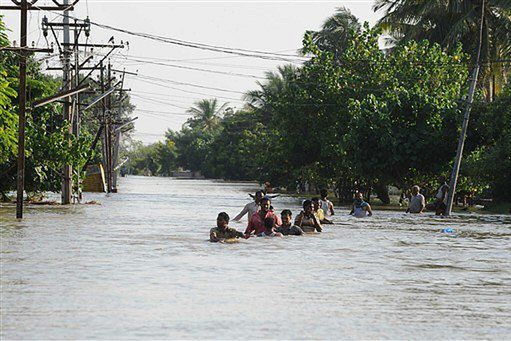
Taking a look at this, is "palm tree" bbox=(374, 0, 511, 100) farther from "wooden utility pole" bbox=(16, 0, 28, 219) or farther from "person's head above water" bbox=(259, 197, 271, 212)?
"person's head above water" bbox=(259, 197, 271, 212)

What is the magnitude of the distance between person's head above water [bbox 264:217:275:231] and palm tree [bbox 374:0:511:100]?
29347 millimetres

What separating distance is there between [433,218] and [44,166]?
59.3 feet

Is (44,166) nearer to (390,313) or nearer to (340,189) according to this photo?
(340,189)

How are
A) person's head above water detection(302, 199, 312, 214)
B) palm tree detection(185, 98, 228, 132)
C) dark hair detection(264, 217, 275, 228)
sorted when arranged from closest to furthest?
dark hair detection(264, 217, 275, 228) → person's head above water detection(302, 199, 312, 214) → palm tree detection(185, 98, 228, 132)

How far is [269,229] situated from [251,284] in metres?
9.42

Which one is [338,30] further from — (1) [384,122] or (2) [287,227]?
(2) [287,227]

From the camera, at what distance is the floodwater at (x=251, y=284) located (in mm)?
11859

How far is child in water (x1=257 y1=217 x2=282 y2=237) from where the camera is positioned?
84.9 ft

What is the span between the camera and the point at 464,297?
15344mm

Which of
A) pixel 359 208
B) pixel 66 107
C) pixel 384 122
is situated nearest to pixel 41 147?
pixel 66 107

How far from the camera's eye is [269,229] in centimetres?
2612

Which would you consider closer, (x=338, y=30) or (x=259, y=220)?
(x=259, y=220)

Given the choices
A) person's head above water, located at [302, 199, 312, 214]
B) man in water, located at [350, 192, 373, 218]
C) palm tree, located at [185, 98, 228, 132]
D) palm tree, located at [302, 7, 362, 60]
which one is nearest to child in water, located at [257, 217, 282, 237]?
person's head above water, located at [302, 199, 312, 214]

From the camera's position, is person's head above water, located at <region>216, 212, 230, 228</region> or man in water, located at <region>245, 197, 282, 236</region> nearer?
person's head above water, located at <region>216, 212, 230, 228</region>
